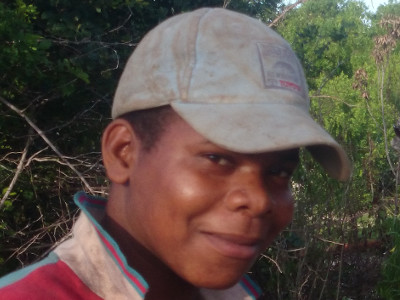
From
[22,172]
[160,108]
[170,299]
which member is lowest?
[22,172]

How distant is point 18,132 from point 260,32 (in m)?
A: 3.34

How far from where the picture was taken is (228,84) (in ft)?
4.86

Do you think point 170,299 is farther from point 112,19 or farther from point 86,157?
point 112,19

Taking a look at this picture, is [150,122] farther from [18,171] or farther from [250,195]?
[18,171]

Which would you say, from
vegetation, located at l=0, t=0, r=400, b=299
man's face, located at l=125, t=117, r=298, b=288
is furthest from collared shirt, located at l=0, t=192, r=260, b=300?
vegetation, located at l=0, t=0, r=400, b=299

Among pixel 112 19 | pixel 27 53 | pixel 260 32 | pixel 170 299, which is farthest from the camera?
pixel 112 19

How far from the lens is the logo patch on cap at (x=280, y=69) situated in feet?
4.97

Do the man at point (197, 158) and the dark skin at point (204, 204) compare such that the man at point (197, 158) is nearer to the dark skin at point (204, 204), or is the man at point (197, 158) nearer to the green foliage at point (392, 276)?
the dark skin at point (204, 204)

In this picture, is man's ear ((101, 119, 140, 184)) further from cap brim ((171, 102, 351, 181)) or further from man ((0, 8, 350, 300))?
cap brim ((171, 102, 351, 181))

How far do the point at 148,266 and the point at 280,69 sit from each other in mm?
574

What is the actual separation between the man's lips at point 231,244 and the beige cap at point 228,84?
195mm

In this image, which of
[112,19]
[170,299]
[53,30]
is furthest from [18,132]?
[170,299]

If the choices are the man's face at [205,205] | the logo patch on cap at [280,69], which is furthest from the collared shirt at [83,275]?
the logo patch on cap at [280,69]

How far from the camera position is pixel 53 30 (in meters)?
4.47
